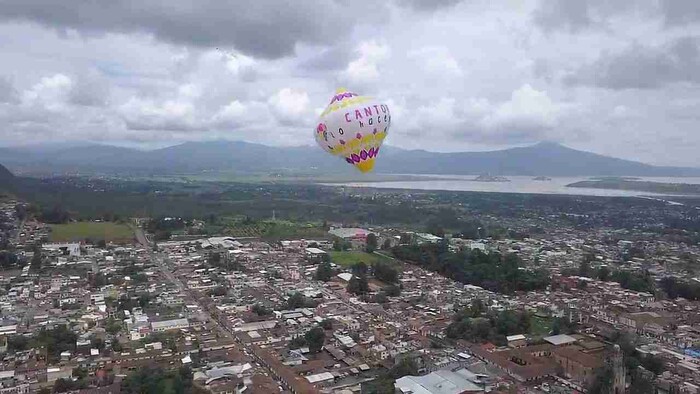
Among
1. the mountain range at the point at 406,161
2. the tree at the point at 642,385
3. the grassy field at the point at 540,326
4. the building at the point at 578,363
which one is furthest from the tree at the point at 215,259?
the mountain range at the point at 406,161

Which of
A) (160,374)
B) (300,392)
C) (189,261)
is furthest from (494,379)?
(189,261)

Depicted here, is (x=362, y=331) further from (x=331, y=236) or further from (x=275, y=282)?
(x=331, y=236)

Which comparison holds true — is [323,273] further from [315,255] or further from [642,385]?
[642,385]

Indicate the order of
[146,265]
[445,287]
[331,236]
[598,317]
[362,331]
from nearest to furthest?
[362,331] < [598,317] < [445,287] < [146,265] < [331,236]

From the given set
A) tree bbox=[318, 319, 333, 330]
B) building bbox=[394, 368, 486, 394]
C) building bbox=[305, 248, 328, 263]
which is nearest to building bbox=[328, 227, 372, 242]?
building bbox=[305, 248, 328, 263]

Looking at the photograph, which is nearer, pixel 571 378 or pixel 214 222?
pixel 571 378

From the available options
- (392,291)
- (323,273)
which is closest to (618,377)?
(392,291)
